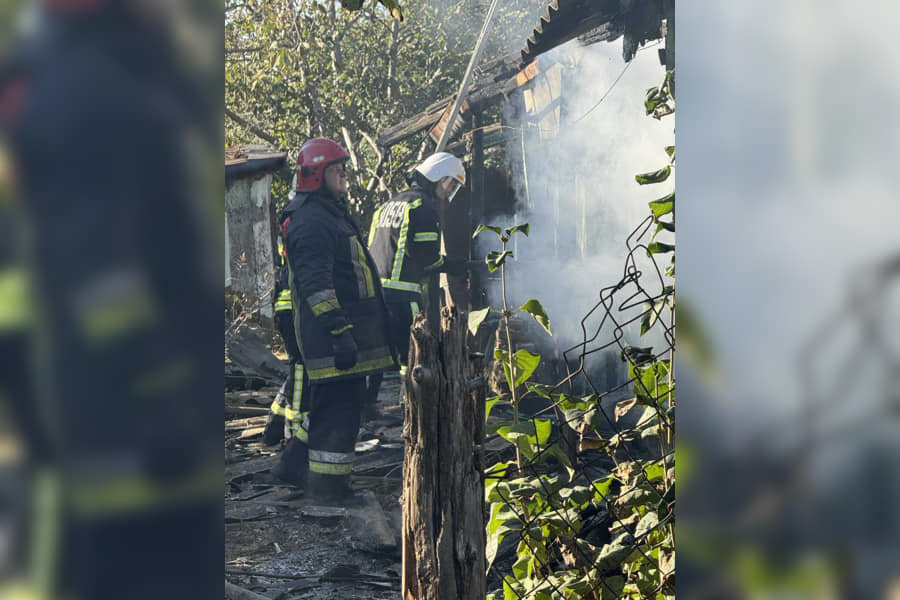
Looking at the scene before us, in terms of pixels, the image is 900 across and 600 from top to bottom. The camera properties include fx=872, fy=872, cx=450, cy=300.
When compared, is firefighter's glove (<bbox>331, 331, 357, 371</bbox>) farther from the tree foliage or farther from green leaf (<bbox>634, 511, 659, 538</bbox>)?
the tree foliage

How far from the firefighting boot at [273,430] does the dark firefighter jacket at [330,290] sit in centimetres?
125

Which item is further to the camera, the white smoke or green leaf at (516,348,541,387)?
the white smoke

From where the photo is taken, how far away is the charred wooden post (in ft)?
5.29

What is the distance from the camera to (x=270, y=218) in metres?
9.26

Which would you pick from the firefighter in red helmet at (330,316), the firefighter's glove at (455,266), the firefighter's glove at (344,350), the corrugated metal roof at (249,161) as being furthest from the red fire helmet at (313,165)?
the corrugated metal roof at (249,161)

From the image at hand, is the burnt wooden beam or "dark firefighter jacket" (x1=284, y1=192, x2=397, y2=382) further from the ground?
the burnt wooden beam

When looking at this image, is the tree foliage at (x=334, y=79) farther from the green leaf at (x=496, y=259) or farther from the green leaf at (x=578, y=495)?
the green leaf at (x=578, y=495)

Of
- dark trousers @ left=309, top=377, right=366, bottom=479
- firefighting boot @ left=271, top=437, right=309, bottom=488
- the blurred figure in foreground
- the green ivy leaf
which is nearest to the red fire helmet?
dark trousers @ left=309, top=377, right=366, bottom=479

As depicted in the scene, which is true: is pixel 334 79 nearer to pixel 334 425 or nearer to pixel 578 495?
pixel 334 425

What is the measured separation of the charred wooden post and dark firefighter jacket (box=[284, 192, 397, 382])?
2970mm

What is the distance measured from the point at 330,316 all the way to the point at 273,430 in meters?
1.72

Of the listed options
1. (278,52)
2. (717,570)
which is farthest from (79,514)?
(278,52)

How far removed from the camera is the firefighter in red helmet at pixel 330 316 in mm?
4637

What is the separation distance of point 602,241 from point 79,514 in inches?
196
